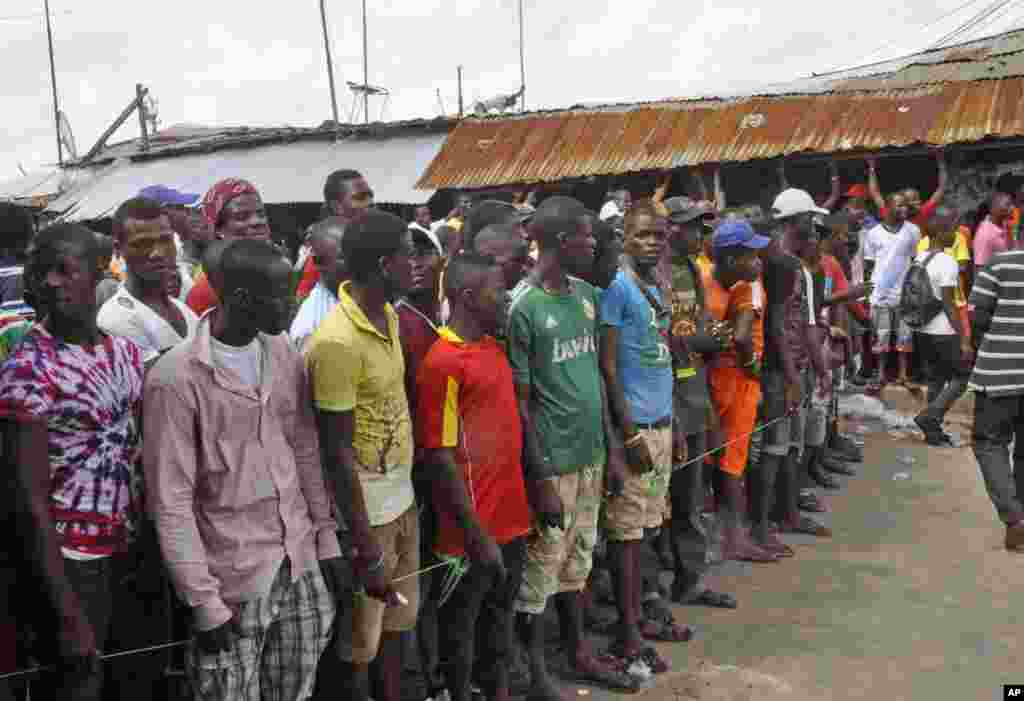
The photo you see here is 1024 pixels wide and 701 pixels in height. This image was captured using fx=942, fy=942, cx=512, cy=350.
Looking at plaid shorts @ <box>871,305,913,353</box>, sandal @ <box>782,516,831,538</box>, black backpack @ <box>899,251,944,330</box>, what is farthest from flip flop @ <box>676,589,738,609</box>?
plaid shorts @ <box>871,305,913,353</box>

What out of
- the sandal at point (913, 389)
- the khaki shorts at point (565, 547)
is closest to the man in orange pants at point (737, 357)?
the khaki shorts at point (565, 547)

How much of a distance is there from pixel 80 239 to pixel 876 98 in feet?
41.4

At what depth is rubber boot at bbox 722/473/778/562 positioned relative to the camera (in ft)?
18.4

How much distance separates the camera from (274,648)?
A: 2795mm

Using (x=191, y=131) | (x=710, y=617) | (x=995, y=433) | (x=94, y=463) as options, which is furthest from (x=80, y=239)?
(x=191, y=131)

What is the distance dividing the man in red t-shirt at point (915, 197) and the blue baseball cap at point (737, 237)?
6.13 meters

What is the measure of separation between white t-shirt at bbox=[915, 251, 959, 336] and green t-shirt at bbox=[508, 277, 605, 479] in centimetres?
548

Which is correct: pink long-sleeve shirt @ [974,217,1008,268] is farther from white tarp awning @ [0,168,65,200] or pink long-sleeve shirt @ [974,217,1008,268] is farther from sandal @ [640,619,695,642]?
white tarp awning @ [0,168,65,200]

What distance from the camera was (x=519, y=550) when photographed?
358cm

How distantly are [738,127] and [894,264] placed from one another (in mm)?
4338

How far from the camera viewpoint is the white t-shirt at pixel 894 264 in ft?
33.6

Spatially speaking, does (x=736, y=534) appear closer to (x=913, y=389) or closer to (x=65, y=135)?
(x=913, y=389)

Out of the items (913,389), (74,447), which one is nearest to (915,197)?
(913,389)

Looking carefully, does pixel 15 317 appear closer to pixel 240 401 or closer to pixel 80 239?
pixel 80 239
